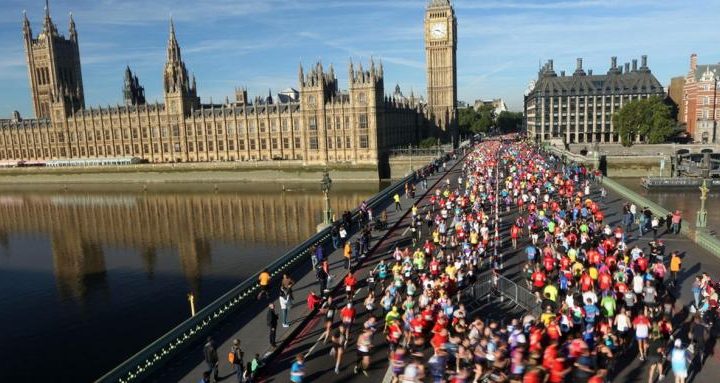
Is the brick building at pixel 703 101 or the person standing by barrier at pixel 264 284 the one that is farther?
the brick building at pixel 703 101

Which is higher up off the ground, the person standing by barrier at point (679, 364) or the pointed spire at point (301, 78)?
the pointed spire at point (301, 78)

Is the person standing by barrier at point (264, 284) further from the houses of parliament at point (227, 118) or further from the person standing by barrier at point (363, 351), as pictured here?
the houses of parliament at point (227, 118)

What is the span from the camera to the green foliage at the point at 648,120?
315ft

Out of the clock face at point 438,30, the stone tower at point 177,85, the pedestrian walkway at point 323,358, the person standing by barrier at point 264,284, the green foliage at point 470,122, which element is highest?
the clock face at point 438,30

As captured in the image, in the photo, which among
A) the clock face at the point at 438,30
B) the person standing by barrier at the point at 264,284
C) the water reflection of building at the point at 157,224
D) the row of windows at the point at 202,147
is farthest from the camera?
the clock face at the point at 438,30

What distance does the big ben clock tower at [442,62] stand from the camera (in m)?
121

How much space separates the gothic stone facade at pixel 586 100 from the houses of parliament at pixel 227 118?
2929 cm

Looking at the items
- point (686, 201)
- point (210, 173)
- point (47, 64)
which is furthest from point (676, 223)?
point (47, 64)

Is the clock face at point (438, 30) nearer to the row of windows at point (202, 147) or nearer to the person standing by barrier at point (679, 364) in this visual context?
the row of windows at point (202, 147)

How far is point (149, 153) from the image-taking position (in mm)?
103625

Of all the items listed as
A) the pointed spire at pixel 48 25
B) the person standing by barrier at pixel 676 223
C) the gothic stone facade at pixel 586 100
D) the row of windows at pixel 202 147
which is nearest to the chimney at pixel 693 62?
the gothic stone facade at pixel 586 100

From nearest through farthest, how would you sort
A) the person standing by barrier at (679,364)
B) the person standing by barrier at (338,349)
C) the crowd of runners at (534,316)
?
the person standing by barrier at (679,364) → the crowd of runners at (534,316) → the person standing by barrier at (338,349)

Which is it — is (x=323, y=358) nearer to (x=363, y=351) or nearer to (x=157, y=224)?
(x=363, y=351)

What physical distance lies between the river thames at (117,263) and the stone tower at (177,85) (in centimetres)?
3247
